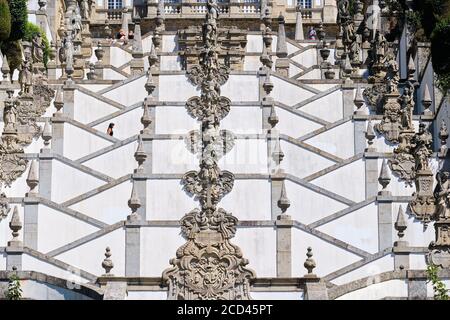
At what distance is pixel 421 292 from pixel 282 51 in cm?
2133

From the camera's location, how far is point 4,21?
5878 centimetres

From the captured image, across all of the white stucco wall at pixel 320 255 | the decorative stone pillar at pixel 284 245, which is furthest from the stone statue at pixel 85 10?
the white stucco wall at pixel 320 255

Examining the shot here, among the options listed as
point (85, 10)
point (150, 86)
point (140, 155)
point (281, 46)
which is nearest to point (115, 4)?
point (85, 10)

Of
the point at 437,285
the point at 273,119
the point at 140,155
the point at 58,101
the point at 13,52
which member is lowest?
the point at 437,285

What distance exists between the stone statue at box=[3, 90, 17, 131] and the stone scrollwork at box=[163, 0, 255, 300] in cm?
512

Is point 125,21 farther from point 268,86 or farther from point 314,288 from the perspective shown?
point 314,288

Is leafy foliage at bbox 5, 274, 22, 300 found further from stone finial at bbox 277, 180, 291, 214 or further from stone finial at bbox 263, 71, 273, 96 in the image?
stone finial at bbox 263, 71, 273, 96

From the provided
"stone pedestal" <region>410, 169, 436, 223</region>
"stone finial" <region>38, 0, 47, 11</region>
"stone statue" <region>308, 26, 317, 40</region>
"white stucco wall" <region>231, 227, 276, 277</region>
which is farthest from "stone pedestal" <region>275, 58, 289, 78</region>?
"white stucco wall" <region>231, 227, 276, 277</region>

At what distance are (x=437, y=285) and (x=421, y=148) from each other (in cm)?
1148

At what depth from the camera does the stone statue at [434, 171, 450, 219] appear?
40906 millimetres

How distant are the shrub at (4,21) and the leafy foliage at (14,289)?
24.9 metres

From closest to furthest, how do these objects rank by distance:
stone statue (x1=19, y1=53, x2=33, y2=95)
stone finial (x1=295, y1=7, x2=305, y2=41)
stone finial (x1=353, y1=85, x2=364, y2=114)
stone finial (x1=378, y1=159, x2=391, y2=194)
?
stone finial (x1=378, y1=159, x2=391, y2=194) → stone finial (x1=353, y1=85, x2=364, y2=114) → stone statue (x1=19, y1=53, x2=33, y2=95) → stone finial (x1=295, y1=7, x2=305, y2=41)

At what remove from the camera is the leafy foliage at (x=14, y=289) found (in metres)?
32.9

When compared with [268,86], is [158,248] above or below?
below
